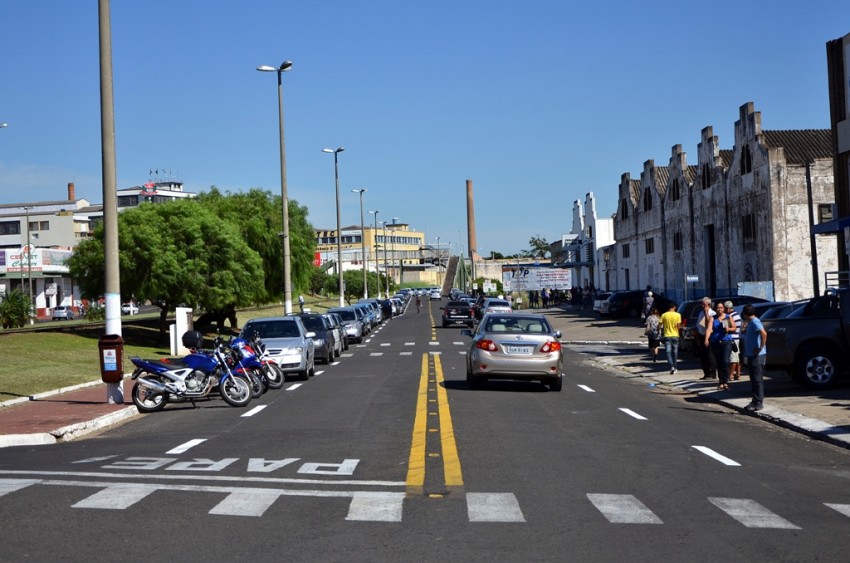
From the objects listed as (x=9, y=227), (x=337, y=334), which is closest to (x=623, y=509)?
(x=337, y=334)

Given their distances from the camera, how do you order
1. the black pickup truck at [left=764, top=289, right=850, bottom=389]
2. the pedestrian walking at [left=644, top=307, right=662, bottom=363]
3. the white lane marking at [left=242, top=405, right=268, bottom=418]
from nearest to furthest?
the white lane marking at [left=242, top=405, right=268, bottom=418] → the black pickup truck at [left=764, top=289, right=850, bottom=389] → the pedestrian walking at [left=644, top=307, right=662, bottom=363]

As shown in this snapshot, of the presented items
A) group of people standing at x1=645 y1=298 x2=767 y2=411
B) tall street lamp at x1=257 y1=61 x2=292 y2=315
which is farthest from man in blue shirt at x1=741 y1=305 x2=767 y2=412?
tall street lamp at x1=257 y1=61 x2=292 y2=315

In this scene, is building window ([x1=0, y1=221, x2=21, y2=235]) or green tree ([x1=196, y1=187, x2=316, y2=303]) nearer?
green tree ([x1=196, y1=187, x2=316, y2=303])

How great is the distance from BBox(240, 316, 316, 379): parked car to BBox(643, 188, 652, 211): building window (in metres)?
52.0

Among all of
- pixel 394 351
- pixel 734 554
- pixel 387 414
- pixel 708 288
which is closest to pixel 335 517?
pixel 734 554

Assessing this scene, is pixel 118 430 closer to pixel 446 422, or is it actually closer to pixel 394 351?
pixel 446 422

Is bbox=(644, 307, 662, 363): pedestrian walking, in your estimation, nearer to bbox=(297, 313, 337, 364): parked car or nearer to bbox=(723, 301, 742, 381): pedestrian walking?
bbox=(723, 301, 742, 381): pedestrian walking

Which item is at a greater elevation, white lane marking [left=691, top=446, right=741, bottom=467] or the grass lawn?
the grass lawn

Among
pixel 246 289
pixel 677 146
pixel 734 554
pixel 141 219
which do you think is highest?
pixel 677 146

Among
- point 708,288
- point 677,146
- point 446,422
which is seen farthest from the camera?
point 677,146

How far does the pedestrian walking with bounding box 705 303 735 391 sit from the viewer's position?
2309 cm

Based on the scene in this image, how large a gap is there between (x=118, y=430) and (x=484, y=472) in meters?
7.89

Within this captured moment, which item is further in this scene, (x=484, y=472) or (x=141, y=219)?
(x=141, y=219)

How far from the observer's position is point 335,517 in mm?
8867
